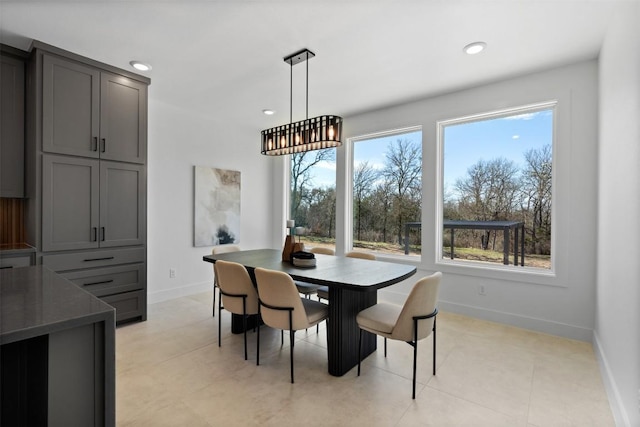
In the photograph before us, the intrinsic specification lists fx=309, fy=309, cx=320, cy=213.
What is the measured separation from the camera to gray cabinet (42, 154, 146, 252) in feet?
9.39

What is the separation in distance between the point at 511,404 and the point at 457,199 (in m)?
2.41

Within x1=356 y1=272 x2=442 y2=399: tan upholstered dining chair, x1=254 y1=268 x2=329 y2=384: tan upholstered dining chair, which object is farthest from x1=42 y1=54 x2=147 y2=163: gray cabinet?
x1=356 y1=272 x2=442 y2=399: tan upholstered dining chair

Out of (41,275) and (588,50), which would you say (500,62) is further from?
→ (41,275)

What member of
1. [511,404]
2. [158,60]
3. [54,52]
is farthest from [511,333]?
[54,52]

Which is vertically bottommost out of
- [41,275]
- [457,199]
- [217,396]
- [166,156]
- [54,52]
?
[217,396]

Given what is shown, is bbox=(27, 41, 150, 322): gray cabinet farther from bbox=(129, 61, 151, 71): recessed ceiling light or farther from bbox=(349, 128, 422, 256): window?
bbox=(349, 128, 422, 256): window

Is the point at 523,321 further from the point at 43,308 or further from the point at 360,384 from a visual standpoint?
the point at 43,308

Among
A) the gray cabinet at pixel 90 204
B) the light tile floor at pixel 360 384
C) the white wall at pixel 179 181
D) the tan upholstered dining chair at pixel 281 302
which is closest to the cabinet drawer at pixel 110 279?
the gray cabinet at pixel 90 204

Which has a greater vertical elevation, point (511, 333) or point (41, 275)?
point (41, 275)

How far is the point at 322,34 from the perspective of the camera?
256cm

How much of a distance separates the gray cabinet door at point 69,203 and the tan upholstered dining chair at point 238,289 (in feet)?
4.94

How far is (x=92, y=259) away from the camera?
3.12 metres

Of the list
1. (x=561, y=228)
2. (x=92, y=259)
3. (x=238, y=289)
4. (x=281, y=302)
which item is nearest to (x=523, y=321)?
(x=561, y=228)

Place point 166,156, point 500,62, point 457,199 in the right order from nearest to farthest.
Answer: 1. point 500,62
2. point 457,199
3. point 166,156
